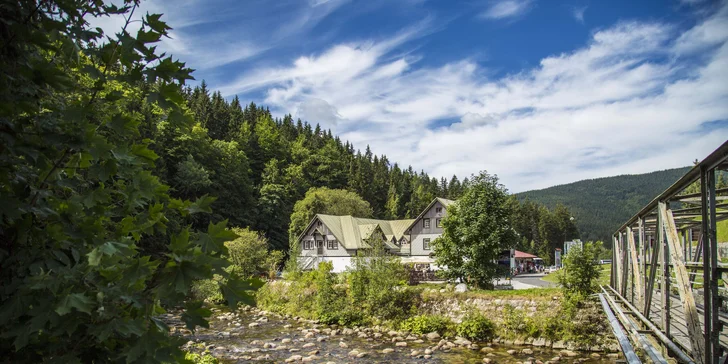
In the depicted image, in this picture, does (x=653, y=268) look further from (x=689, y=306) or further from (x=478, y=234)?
(x=478, y=234)

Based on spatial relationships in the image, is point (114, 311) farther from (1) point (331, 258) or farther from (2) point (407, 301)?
(1) point (331, 258)

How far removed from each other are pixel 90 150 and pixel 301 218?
63.8 meters

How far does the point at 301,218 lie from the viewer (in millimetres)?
65438

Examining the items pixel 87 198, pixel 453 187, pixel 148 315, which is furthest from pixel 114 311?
pixel 453 187

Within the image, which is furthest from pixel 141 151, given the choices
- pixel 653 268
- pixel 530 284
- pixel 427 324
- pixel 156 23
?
pixel 530 284

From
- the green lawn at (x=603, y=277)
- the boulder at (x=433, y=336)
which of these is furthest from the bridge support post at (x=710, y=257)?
the green lawn at (x=603, y=277)

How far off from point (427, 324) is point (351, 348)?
4.92 meters

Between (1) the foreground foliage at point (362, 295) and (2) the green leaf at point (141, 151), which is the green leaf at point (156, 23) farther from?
(1) the foreground foliage at point (362, 295)

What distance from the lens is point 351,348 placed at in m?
22.5

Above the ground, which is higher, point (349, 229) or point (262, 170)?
point (262, 170)

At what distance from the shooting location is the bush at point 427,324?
81.3 ft

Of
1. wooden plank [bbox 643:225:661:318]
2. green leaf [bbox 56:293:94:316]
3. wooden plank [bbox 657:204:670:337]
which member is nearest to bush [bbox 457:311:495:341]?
wooden plank [bbox 643:225:661:318]

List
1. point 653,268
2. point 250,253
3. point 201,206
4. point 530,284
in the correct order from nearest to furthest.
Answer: point 201,206
point 653,268
point 530,284
point 250,253

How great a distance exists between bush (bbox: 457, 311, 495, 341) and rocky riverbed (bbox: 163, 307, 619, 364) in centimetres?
74
